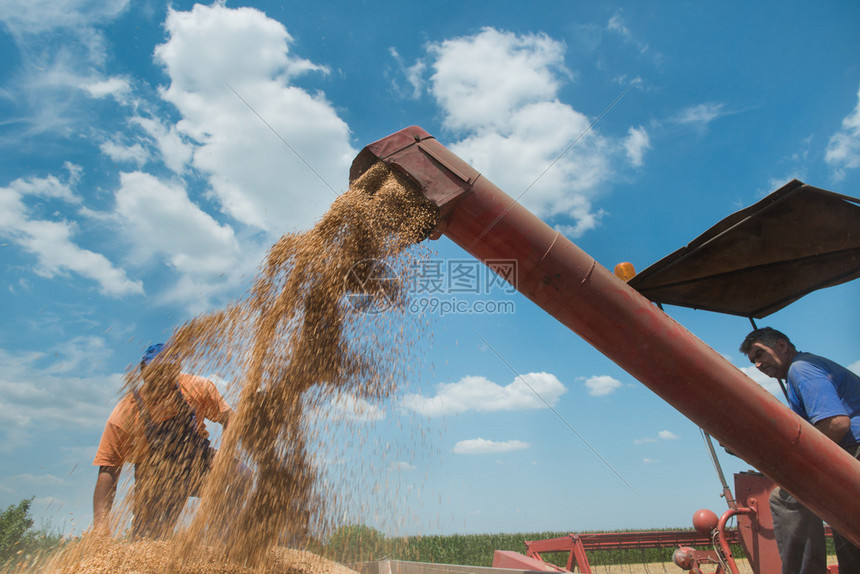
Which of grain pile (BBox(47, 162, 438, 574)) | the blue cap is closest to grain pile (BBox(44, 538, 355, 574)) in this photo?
grain pile (BBox(47, 162, 438, 574))

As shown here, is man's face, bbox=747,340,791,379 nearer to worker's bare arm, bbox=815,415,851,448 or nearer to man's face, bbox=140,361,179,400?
worker's bare arm, bbox=815,415,851,448

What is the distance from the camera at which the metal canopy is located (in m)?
2.32

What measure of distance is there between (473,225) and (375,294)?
70cm

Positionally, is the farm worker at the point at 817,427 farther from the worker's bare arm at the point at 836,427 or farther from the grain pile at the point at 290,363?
the grain pile at the point at 290,363

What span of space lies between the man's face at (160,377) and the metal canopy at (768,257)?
2614mm

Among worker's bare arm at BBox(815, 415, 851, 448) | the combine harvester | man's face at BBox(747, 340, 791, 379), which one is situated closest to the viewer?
the combine harvester

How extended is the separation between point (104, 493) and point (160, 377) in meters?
0.64

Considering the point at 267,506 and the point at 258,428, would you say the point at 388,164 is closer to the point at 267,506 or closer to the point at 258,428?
A: the point at 258,428

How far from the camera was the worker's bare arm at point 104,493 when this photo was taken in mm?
2420

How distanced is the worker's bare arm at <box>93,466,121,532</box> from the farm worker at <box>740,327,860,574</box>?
11.3ft

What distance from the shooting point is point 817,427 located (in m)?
2.30

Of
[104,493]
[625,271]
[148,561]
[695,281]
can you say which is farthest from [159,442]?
[695,281]

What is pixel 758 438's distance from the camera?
6.86 feet

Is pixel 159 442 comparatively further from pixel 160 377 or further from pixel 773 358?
pixel 773 358
